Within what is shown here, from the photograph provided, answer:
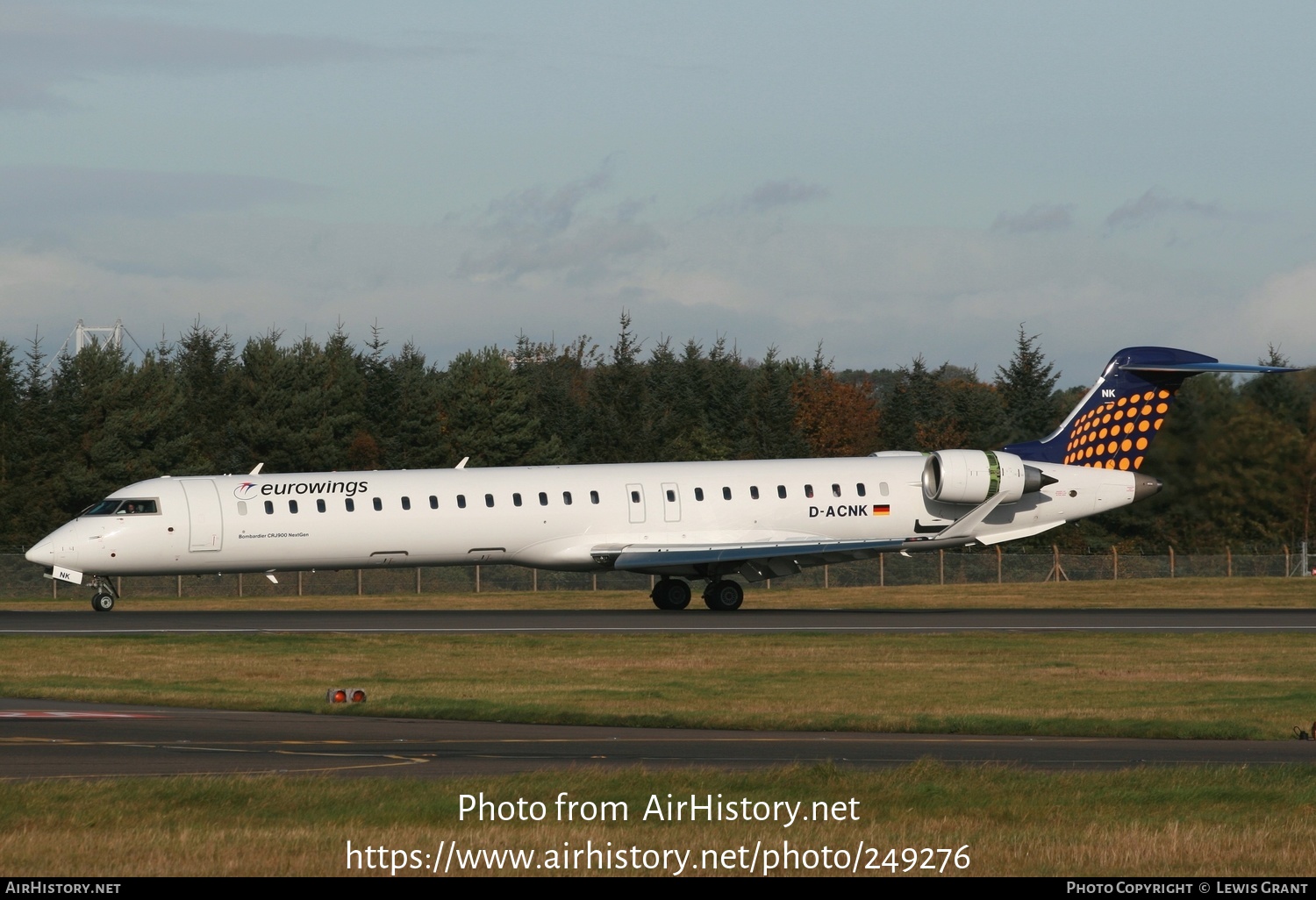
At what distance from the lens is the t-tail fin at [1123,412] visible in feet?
138

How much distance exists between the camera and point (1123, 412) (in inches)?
1654

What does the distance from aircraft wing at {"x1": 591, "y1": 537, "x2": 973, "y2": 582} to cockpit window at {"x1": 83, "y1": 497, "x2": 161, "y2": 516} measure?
9.87 metres

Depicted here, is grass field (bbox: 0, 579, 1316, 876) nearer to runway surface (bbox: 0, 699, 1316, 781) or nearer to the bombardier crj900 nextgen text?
runway surface (bbox: 0, 699, 1316, 781)

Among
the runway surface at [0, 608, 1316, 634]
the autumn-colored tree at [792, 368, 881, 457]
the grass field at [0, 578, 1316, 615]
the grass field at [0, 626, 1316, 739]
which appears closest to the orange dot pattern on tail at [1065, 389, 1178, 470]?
the grass field at [0, 578, 1316, 615]

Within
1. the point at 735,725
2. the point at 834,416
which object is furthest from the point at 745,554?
the point at 834,416

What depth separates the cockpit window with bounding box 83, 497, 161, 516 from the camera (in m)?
36.8

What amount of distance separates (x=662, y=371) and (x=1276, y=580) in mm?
45265

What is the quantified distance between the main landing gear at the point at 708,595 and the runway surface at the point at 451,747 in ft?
65.6

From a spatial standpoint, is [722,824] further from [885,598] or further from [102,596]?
[885,598]

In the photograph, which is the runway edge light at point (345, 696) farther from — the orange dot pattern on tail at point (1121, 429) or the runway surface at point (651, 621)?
the orange dot pattern on tail at point (1121, 429)

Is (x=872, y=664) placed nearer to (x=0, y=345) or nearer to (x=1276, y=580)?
(x=1276, y=580)

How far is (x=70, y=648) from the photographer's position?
28484 mm

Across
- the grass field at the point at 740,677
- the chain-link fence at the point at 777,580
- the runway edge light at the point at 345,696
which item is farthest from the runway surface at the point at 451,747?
the chain-link fence at the point at 777,580

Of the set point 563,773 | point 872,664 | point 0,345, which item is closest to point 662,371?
point 0,345
